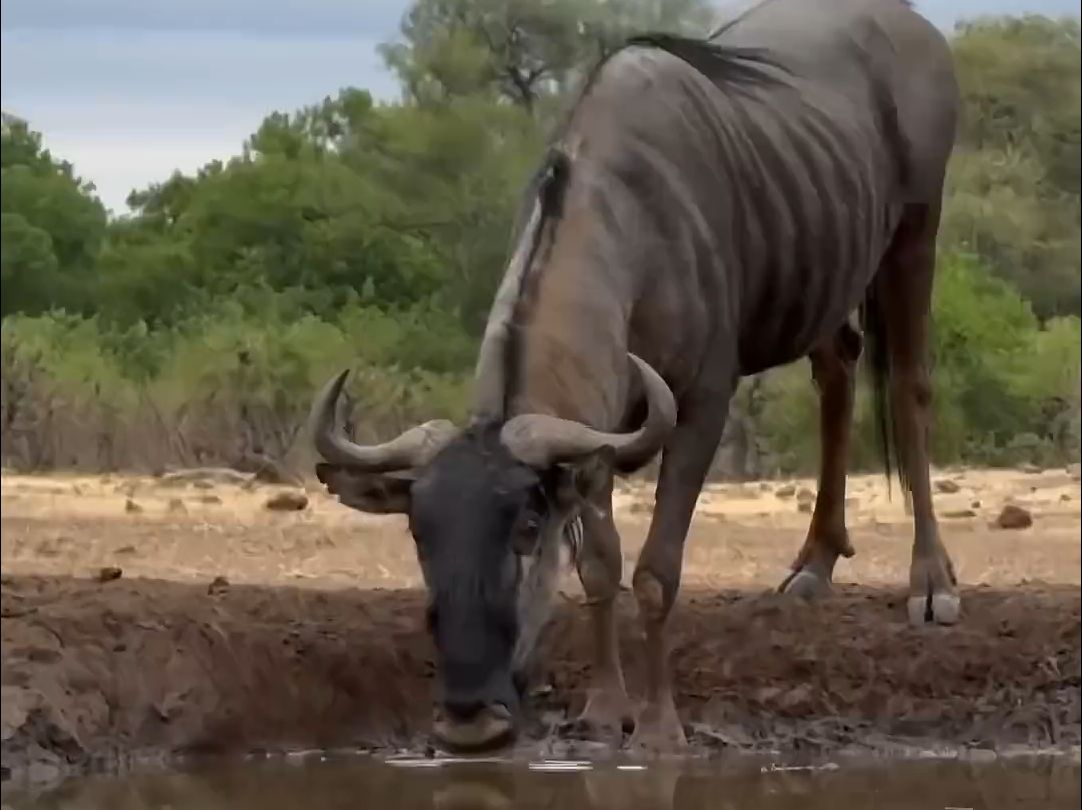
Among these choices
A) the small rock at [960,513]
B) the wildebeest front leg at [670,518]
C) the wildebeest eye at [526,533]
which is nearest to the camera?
the wildebeest eye at [526,533]

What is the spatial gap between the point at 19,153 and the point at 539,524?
4.33 m

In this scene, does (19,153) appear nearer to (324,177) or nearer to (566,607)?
(324,177)

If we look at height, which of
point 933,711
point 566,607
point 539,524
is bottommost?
point 933,711

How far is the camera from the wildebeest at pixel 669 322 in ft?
10.0

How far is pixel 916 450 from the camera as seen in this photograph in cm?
489

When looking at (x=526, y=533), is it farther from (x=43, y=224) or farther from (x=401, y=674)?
(x=43, y=224)

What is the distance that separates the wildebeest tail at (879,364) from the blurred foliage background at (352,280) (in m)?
1.39

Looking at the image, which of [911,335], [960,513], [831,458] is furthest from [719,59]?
[960,513]

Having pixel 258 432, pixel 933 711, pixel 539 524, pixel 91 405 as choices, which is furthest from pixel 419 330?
pixel 539 524

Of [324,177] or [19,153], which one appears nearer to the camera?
[19,153]

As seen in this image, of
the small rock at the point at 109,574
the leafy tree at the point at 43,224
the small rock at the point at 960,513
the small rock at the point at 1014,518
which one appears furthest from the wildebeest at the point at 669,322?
the leafy tree at the point at 43,224

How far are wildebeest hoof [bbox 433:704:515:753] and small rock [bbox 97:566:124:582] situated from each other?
86.9 inches

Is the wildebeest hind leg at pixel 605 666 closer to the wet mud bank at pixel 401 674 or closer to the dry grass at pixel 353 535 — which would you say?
the wet mud bank at pixel 401 674

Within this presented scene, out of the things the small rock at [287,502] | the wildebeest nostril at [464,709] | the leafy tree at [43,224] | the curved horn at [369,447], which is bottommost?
the small rock at [287,502]
